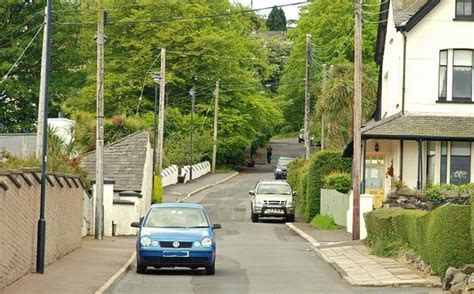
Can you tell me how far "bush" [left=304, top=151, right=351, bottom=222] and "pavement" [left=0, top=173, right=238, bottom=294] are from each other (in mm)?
12396

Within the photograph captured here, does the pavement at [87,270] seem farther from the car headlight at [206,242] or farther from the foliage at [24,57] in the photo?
the foliage at [24,57]

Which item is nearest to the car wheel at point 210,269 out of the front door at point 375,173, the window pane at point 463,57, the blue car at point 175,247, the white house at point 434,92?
the blue car at point 175,247

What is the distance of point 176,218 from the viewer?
80.3 feet

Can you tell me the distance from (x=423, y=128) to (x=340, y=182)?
6747 mm

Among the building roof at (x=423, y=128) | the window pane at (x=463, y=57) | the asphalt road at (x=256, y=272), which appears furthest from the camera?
the window pane at (x=463, y=57)

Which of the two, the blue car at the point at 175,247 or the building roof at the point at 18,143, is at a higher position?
the building roof at the point at 18,143

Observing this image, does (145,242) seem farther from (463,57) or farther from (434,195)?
(463,57)

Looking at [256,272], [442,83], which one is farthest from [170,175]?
[256,272]

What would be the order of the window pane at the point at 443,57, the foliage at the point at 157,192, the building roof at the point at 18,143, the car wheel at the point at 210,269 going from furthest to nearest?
1. the foliage at the point at 157,192
2. the building roof at the point at 18,143
3. the window pane at the point at 443,57
4. the car wheel at the point at 210,269

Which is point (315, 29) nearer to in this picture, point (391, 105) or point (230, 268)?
point (391, 105)

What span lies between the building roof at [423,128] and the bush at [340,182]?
206 inches

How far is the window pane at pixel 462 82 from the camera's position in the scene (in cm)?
3978

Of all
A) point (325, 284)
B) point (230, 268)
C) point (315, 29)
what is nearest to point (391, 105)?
point (230, 268)

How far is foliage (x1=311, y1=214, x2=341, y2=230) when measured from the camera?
42.3 metres
